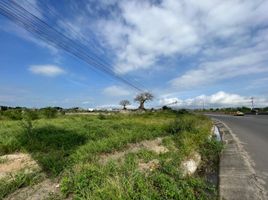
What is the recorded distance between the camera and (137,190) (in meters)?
5.23

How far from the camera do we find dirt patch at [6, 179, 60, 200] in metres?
5.52

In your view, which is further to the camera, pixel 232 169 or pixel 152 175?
pixel 232 169

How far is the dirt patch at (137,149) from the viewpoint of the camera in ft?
29.6

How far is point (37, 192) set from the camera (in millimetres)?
5770

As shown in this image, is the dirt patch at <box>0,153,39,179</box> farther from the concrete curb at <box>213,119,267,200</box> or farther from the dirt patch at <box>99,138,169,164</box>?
the concrete curb at <box>213,119,267,200</box>

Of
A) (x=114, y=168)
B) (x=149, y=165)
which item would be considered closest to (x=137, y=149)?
(x=149, y=165)

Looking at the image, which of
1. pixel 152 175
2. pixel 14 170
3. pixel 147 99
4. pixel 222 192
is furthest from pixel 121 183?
pixel 147 99

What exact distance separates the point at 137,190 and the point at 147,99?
76572mm

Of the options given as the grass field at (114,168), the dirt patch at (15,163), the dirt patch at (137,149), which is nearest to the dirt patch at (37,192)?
the grass field at (114,168)

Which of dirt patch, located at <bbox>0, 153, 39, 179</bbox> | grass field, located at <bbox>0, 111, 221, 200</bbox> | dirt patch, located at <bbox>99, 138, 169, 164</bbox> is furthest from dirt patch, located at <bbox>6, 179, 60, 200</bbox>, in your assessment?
dirt patch, located at <bbox>99, 138, 169, 164</bbox>

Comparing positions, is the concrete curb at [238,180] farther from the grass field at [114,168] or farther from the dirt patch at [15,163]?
the dirt patch at [15,163]

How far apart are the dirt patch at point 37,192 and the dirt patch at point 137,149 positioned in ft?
7.67

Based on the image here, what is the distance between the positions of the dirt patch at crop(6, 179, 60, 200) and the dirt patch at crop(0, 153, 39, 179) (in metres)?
1.32

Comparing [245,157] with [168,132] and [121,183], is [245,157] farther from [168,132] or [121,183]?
[168,132]
